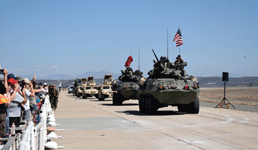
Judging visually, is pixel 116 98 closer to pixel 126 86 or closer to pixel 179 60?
pixel 126 86

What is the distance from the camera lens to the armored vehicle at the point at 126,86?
2884cm

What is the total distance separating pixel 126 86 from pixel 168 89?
10.6 meters

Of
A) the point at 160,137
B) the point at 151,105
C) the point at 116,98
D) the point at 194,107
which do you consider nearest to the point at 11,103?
the point at 160,137

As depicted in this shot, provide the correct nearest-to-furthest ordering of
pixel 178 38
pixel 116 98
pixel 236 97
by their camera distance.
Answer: pixel 178 38 < pixel 116 98 < pixel 236 97

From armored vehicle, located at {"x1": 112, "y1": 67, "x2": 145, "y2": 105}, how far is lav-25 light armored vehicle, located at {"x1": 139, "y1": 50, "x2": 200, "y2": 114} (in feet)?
22.3

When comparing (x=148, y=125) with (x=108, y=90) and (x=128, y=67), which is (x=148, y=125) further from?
(x=108, y=90)

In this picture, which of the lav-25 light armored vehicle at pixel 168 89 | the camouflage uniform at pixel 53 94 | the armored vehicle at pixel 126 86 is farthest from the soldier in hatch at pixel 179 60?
the camouflage uniform at pixel 53 94

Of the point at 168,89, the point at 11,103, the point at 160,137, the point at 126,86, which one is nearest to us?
the point at 11,103

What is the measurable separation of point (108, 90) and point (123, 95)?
10779mm

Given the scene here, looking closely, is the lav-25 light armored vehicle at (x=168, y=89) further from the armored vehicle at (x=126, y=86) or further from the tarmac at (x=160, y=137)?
the armored vehicle at (x=126, y=86)

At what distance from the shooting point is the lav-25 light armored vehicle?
18.6 m

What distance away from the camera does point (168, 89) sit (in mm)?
18547

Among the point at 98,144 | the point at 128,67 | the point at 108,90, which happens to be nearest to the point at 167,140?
the point at 98,144

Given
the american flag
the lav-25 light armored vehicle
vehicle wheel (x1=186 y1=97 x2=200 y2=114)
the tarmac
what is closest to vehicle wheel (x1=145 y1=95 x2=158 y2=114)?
the lav-25 light armored vehicle
